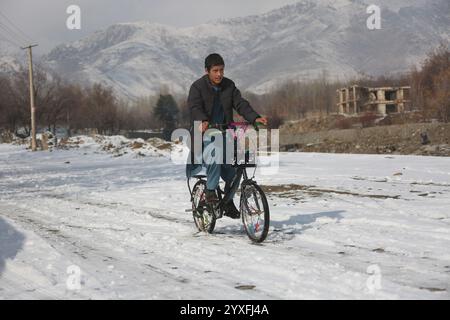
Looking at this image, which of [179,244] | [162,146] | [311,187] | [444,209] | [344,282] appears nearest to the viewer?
[344,282]

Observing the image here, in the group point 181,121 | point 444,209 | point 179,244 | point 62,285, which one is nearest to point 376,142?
point 444,209

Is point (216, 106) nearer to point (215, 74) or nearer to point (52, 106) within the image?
point (215, 74)

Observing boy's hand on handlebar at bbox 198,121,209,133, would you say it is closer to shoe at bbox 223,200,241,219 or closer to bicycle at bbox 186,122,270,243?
bicycle at bbox 186,122,270,243

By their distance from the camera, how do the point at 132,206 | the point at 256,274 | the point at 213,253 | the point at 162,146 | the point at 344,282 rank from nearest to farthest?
the point at 344,282 < the point at 256,274 < the point at 213,253 < the point at 132,206 < the point at 162,146

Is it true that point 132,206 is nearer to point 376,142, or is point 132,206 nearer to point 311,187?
point 311,187

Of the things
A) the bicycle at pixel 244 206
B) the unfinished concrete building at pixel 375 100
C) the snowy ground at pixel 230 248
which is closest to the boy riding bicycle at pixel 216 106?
the bicycle at pixel 244 206

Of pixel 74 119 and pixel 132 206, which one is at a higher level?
pixel 74 119

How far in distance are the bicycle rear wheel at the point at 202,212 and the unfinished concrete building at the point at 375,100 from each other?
47.6 metres

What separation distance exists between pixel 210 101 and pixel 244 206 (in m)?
1.41

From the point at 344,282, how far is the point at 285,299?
656 millimetres

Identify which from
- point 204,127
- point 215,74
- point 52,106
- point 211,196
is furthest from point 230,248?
point 52,106

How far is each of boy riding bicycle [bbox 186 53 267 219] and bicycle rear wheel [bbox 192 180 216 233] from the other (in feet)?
0.62

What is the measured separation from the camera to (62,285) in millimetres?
4066
